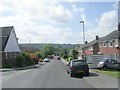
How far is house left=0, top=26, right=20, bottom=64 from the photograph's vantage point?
191ft

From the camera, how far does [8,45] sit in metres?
61.9

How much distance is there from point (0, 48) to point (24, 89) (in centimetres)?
4162

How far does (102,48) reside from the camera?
2788 inches

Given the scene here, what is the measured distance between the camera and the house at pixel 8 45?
58125 mm

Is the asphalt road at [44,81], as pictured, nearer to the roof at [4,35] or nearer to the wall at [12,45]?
the roof at [4,35]


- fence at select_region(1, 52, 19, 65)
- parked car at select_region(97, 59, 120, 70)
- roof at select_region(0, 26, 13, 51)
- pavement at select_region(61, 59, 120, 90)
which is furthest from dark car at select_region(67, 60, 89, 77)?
roof at select_region(0, 26, 13, 51)

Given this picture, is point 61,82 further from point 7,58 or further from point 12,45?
point 12,45

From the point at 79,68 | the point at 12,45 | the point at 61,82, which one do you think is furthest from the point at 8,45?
the point at 61,82

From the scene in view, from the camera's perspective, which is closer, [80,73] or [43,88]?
[43,88]

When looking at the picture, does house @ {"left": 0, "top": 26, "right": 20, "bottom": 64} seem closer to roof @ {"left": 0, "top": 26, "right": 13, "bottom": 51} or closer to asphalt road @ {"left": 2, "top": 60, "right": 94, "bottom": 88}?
roof @ {"left": 0, "top": 26, "right": 13, "bottom": 51}

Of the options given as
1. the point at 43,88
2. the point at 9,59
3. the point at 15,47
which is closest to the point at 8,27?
the point at 15,47

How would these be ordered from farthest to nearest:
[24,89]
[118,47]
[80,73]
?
1. [118,47]
2. [80,73]
3. [24,89]

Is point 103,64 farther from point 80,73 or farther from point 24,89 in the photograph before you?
point 24,89

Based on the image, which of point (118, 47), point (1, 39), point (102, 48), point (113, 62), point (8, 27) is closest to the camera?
point (113, 62)
